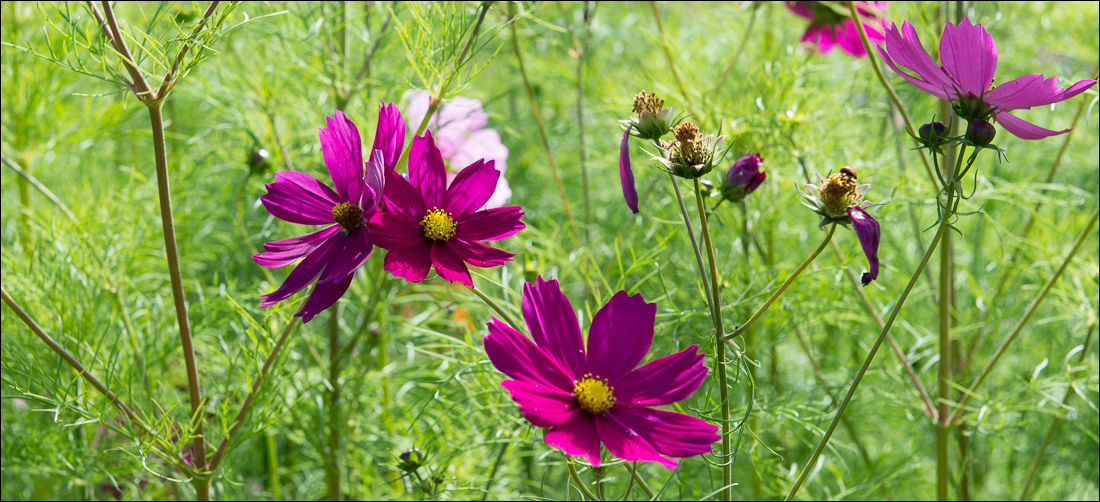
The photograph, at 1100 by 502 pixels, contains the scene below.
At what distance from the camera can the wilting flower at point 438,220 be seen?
37cm

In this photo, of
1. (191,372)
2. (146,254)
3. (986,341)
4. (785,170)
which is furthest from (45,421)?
(986,341)

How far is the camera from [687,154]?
0.36 m

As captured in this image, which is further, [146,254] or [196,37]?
[146,254]

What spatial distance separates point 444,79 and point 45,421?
591mm

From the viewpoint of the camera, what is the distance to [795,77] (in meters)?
0.71

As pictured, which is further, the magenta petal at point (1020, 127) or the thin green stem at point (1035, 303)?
the thin green stem at point (1035, 303)

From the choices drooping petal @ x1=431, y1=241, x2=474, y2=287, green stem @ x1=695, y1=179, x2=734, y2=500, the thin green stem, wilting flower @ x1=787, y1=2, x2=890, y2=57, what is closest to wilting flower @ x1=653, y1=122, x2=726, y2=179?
green stem @ x1=695, y1=179, x2=734, y2=500

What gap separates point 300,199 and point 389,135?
2.8 inches

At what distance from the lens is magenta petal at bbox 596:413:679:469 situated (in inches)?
12.2

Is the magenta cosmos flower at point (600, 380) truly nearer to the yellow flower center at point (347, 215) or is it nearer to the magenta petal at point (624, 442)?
the magenta petal at point (624, 442)

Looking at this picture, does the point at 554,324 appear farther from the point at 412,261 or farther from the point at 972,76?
the point at 972,76

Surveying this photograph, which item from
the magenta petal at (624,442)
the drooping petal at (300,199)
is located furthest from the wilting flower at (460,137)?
the magenta petal at (624,442)

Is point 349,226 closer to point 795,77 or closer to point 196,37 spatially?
point 196,37

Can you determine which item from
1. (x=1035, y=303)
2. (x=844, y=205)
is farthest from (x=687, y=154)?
(x=1035, y=303)
